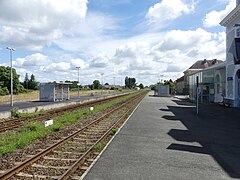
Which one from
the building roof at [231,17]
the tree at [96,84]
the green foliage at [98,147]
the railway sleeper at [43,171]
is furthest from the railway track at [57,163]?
the tree at [96,84]

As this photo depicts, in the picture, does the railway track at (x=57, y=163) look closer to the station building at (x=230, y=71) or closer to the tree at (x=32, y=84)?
the station building at (x=230, y=71)

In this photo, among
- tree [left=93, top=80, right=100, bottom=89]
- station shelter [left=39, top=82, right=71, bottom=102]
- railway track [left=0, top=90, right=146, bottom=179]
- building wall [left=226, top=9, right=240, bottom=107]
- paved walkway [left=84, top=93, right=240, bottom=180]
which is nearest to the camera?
railway track [left=0, top=90, right=146, bottom=179]

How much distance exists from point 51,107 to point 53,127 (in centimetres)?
1787

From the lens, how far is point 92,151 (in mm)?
9812

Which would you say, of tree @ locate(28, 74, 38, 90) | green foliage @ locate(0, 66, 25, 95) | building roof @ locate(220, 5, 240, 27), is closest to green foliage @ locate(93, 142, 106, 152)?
building roof @ locate(220, 5, 240, 27)

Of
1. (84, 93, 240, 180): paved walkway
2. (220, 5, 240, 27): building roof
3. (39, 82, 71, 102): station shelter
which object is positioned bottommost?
(84, 93, 240, 180): paved walkway

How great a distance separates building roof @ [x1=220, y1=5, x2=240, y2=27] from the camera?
100.0 ft

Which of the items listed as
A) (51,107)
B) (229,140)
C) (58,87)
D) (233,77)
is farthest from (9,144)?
(58,87)

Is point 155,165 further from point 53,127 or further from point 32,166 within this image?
point 53,127

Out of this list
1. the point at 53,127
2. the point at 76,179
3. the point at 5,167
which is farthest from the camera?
the point at 53,127

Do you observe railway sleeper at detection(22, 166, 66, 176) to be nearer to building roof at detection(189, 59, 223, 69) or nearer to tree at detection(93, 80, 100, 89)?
building roof at detection(189, 59, 223, 69)

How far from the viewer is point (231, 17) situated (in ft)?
106

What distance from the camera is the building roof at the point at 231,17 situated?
30.5 meters

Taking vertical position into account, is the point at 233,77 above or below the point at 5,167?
above
